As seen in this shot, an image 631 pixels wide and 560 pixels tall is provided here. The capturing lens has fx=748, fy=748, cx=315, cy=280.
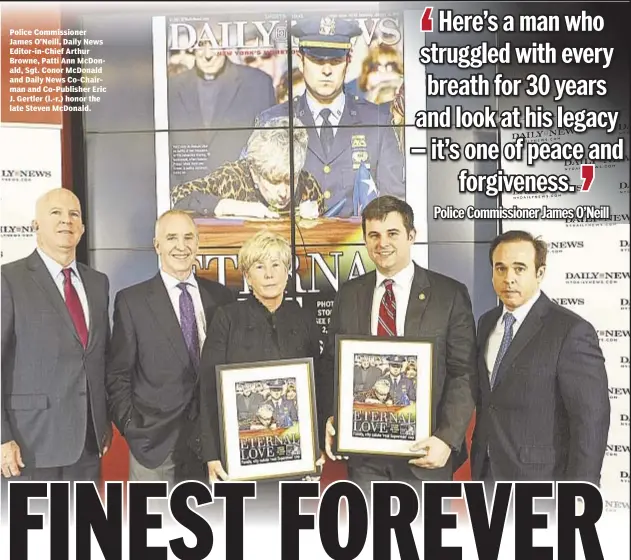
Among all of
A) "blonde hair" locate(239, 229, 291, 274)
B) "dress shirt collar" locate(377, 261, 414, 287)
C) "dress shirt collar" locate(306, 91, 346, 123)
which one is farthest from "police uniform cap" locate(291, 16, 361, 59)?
"dress shirt collar" locate(377, 261, 414, 287)

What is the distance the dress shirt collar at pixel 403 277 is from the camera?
2240 mm

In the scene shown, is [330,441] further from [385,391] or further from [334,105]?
[334,105]

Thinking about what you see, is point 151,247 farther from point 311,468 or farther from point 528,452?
point 528,452

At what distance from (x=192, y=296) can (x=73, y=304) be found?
0.36m

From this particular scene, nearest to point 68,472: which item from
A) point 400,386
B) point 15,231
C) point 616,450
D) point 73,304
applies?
point 73,304

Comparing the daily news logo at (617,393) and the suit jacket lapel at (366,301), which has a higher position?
the suit jacket lapel at (366,301)

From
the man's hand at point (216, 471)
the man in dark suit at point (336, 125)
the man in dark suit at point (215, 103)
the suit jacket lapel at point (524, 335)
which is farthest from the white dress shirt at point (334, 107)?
the man's hand at point (216, 471)

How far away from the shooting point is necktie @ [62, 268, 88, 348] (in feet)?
7.39

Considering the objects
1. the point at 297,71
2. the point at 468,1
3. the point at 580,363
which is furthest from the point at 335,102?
the point at 580,363

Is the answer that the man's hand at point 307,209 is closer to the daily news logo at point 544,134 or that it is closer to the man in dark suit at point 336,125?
the man in dark suit at point 336,125

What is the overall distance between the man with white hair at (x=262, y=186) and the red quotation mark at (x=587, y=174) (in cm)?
79

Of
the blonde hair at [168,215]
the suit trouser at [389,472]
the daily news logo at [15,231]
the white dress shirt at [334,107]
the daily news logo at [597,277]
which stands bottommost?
the suit trouser at [389,472]

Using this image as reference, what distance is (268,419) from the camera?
7.38 ft

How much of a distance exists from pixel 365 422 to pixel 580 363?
0.66 metres
